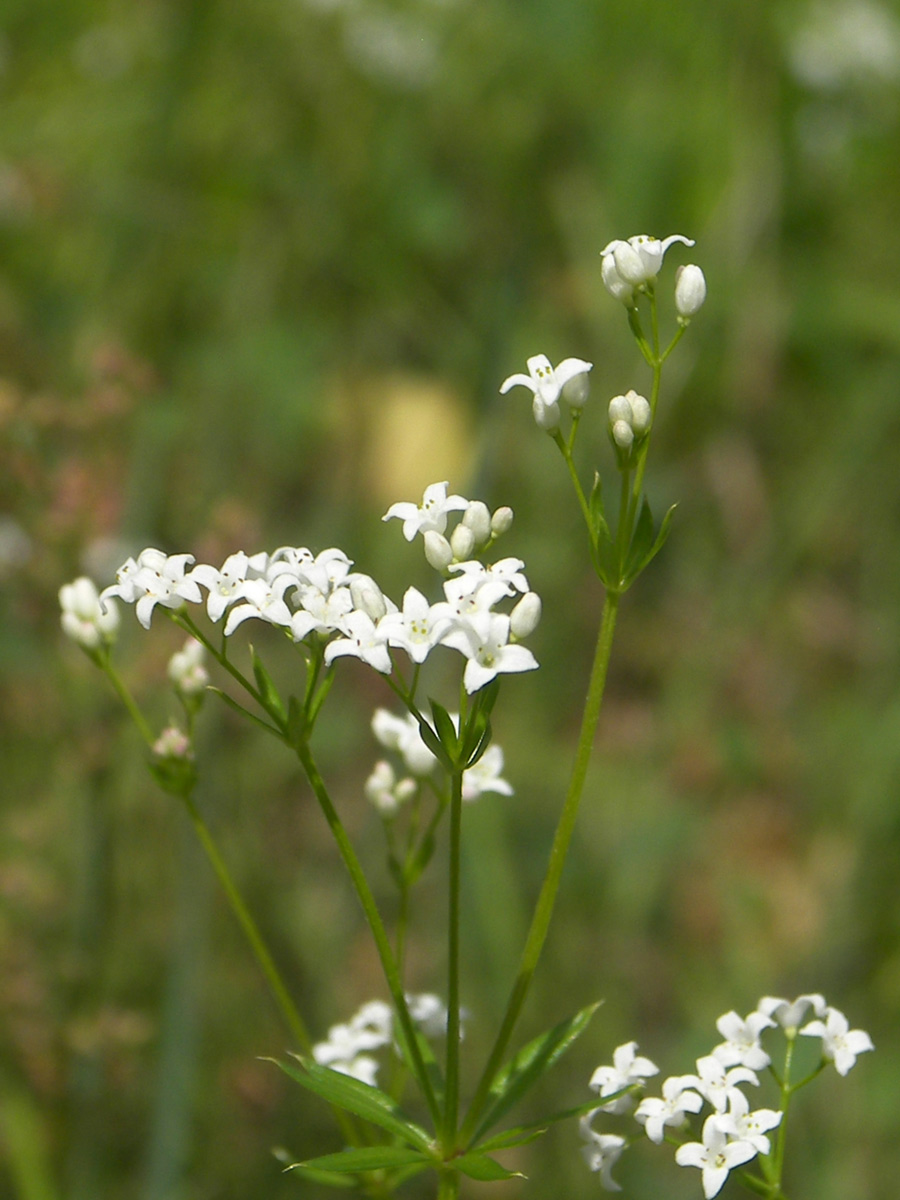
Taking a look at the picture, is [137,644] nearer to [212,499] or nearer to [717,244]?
[212,499]

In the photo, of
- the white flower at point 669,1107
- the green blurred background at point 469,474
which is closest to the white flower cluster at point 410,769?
the white flower at point 669,1107

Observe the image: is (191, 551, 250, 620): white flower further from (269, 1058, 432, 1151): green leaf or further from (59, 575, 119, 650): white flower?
(269, 1058, 432, 1151): green leaf

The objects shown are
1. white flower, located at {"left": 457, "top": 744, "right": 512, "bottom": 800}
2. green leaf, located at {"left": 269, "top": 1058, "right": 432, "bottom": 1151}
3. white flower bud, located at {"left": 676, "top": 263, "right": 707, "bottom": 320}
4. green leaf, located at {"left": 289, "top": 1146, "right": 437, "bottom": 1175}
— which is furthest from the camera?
white flower, located at {"left": 457, "top": 744, "right": 512, "bottom": 800}

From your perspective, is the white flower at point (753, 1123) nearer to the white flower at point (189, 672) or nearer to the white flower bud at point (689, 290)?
the white flower at point (189, 672)

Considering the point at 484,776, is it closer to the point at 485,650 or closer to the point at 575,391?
the point at 485,650

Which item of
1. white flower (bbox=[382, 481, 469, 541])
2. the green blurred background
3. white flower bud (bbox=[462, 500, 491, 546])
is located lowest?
white flower bud (bbox=[462, 500, 491, 546])

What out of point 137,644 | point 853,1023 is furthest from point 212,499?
point 853,1023

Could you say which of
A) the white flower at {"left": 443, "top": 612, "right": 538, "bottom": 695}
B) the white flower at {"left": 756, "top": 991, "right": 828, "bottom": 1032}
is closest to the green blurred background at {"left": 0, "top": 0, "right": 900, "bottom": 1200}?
the white flower at {"left": 756, "top": 991, "right": 828, "bottom": 1032}
